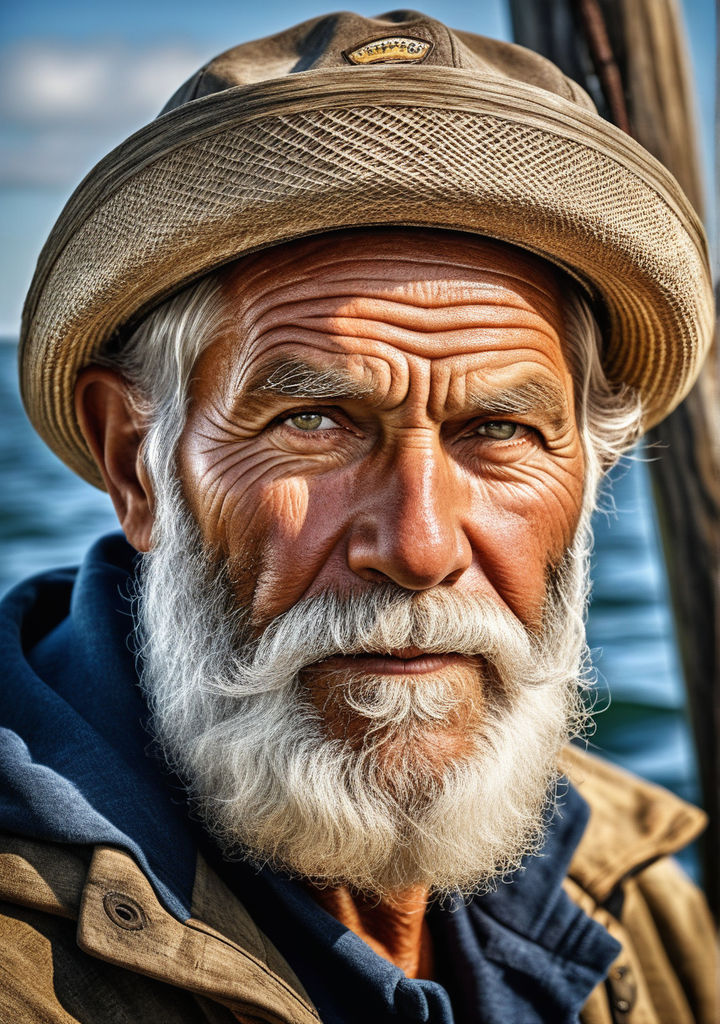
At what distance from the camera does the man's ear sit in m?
2.00

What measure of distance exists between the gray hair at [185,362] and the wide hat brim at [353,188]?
4 centimetres

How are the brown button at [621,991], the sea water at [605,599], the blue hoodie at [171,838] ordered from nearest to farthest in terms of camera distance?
the blue hoodie at [171,838] < the brown button at [621,991] < the sea water at [605,599]

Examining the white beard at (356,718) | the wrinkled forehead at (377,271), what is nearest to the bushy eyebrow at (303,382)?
the wrinkled forehead at (377,271)

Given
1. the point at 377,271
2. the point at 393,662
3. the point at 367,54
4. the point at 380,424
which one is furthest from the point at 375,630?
the point at 367,54

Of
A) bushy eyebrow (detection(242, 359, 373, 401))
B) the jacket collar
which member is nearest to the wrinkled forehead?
bushy eyebrow (detection(242, 359, 373, 401))

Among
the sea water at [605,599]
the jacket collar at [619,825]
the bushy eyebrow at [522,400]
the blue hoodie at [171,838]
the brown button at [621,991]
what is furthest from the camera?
the sea water at [605,599]

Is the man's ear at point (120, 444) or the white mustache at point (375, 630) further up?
the man's ear at point (120, 444)

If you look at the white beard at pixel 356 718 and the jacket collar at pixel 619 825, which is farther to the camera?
the jacket collar at pixel 619 825

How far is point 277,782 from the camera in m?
1.76

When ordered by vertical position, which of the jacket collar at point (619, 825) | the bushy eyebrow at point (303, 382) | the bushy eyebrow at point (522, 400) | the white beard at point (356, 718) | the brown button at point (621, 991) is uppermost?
the bushy eyebrow at point (522, 400)

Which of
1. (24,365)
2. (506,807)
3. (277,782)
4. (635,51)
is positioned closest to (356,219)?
(24,365)

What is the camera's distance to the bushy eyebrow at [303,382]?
5.55 feet

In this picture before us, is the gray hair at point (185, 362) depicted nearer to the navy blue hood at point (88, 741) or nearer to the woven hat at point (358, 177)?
the woven hat at point (358, 177)

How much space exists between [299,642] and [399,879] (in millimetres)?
505
